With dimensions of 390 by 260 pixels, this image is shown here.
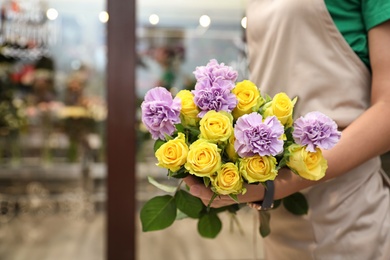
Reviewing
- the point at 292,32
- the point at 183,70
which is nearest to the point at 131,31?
the point at 292,32

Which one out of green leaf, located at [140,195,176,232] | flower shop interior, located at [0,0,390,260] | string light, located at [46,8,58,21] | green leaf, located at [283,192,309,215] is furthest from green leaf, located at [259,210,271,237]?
string light, located at [46,8,58,21]

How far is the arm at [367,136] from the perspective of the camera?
2.42 ft

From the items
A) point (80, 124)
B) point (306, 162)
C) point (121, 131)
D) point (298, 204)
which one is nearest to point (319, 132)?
point (306, 162)

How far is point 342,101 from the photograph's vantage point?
0.85 metres

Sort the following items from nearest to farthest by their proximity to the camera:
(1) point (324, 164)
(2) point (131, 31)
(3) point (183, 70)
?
(1) point (324, 164)
(2) point (131, 31)
(3) point (183, 70)

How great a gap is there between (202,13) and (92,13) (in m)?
1.05

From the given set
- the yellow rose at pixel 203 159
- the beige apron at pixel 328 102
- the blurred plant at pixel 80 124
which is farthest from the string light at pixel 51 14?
the yellow rose at pixel 203 159

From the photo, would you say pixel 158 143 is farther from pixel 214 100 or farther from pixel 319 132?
pixel 319 132

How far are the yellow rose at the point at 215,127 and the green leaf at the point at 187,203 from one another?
208 mm

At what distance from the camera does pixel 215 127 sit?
25.5 inches

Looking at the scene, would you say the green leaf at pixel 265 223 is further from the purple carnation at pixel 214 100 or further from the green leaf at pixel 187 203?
the purple carnation at pixel 214 100

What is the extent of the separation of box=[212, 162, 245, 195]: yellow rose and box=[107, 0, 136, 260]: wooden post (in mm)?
1280

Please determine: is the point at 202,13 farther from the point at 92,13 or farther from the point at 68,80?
the point at 68,80

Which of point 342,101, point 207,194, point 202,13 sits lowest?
point 207,194
